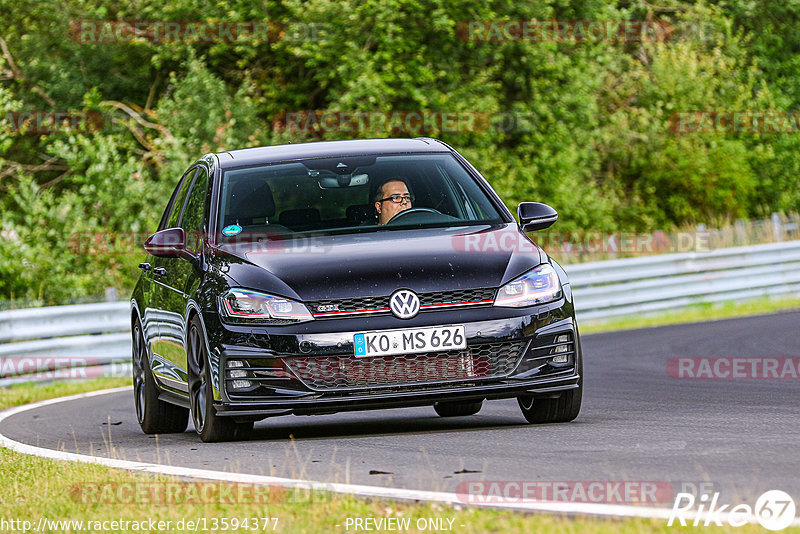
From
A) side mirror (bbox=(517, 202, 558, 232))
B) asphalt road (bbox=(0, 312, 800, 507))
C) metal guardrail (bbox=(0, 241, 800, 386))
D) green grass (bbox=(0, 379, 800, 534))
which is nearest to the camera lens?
green grass (bbox=(0, 379, 800, 534))

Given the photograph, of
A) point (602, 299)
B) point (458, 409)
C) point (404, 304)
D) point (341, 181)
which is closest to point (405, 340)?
point (404, 304)

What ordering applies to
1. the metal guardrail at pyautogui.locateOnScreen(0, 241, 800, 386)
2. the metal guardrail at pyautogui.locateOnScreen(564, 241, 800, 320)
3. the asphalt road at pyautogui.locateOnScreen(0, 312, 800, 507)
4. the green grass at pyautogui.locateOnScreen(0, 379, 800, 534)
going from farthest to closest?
1. the metal guardrail at pyautogui.locateOnScreen(564, 241, 800, 320)
2. the metal guardrail at pyautogui.locateOnScreen(0, 241, 800, 386)
3. the asphalt road at pyautogui.locateOnScreen(0, 312, 800, 507)
4. the green grass at pyautogui.locateOnScreen(0, 379, 800, 534)

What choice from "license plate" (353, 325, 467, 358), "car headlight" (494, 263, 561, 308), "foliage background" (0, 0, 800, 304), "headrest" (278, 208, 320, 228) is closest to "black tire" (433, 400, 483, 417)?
"headrest" (278, 208, 320, 228)

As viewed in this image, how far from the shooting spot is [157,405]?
10.1m

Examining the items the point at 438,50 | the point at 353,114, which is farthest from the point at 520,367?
the point at 438,50

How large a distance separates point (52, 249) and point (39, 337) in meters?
7.26

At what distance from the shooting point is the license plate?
775 centimetres

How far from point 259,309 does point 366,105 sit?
19266mm

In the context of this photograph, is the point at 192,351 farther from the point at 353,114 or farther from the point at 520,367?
the point at 353,114

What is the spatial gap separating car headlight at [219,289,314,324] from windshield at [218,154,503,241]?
753 mm

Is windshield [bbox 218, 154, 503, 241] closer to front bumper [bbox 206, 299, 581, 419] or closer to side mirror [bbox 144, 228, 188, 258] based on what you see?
side mirror [bbox 144, 228, 188, 258]

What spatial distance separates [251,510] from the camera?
18.6 ft

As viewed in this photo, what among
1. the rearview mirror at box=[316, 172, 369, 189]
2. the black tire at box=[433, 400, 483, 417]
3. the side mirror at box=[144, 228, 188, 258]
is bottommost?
the black tire at box=[433, 400, 483, 417]

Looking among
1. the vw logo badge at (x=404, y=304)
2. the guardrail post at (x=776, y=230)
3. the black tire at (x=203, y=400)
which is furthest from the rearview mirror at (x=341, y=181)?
the guardrail post at (x=776, y=230)
